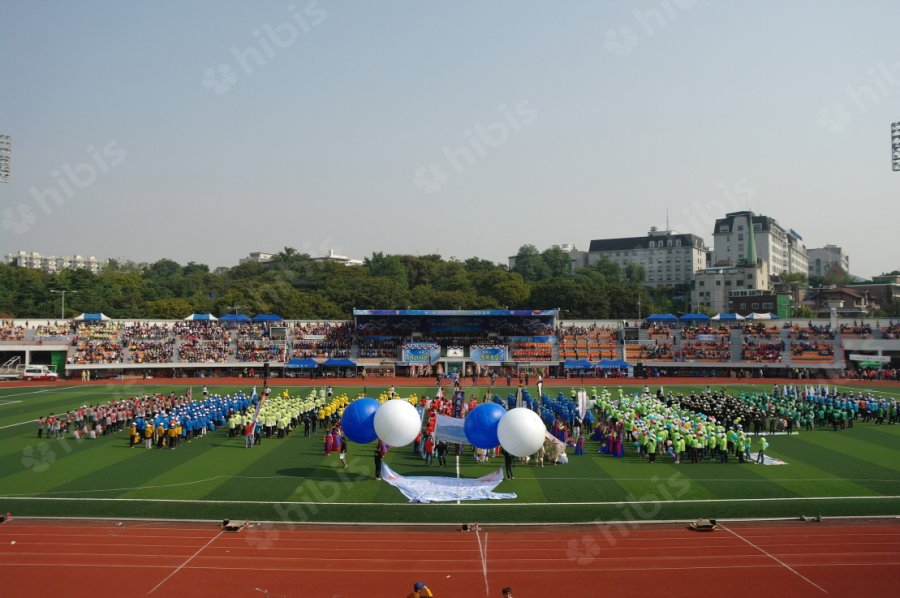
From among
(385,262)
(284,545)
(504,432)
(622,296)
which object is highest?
(385,262)

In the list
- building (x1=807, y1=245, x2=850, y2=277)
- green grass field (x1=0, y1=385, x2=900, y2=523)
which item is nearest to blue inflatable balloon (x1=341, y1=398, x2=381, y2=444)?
green grass field (x1=0, y1=385, x2=900, y2=523)

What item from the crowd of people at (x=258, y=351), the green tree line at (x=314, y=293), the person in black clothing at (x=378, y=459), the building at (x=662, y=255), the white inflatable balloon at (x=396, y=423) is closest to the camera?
the white inflatable balloon at (x=396, y=423)

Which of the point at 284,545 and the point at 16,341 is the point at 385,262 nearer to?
the point at 16,341

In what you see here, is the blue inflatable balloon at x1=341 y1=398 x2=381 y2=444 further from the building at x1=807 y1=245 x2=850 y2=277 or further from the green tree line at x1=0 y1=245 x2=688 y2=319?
the building at x1=807 y1=245 x2=850 y2=277

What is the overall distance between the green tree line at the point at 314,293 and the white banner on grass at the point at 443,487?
187ft

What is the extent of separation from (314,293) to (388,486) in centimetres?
6317

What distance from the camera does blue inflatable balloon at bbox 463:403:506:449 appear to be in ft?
53.9

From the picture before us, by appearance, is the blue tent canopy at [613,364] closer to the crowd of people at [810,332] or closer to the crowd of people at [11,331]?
the crowd of people at [810,332]

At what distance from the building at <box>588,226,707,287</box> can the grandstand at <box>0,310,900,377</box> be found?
66.1 meters

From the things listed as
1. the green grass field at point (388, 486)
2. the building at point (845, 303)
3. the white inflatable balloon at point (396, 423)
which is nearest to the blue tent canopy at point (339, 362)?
the green grass field at point (388, 486)

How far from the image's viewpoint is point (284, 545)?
42.5ft

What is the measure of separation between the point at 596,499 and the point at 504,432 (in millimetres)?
2843

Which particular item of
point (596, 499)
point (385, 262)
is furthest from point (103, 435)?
point (385, 262)

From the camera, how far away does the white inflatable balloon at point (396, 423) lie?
16.0 m
